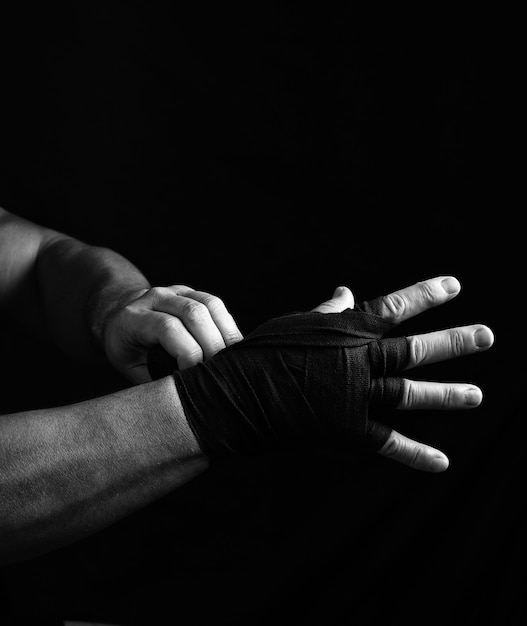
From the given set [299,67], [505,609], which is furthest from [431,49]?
[505,609]

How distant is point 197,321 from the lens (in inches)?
50.3

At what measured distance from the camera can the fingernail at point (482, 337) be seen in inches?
42.9

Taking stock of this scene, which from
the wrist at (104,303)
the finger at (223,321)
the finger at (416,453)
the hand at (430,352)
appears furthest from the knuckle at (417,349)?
the wrist at (104,303)

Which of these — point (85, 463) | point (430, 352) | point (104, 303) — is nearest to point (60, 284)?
point (104, 303)

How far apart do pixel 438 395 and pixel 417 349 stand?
0.24 ft

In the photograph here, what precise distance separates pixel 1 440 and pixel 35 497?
0.32 feet

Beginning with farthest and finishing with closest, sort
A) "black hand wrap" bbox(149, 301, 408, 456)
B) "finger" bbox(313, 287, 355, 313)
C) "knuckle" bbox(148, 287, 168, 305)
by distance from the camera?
"knuckle" bbox(148, 287, 168, 305) < "finger" bbox(313, 287, 355, 313) < "black hand wrap" bbox(149, 301, 408, 456)

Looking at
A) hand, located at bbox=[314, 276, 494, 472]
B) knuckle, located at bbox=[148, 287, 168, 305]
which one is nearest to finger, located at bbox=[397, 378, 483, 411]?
hand, located at bbox=[314, 276, 494, 472]

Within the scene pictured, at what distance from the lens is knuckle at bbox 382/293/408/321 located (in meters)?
1.15

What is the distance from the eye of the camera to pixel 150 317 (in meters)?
1.34

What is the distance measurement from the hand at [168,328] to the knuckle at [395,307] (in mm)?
280

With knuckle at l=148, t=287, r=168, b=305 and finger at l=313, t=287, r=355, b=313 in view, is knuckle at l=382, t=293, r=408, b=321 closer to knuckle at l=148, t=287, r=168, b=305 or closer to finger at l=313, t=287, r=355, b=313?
finger at l=313, t=287, r=355, b=313

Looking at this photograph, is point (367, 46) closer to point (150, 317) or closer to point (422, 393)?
point (150, 317)

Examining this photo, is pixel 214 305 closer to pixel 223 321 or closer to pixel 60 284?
pixel 223 321
